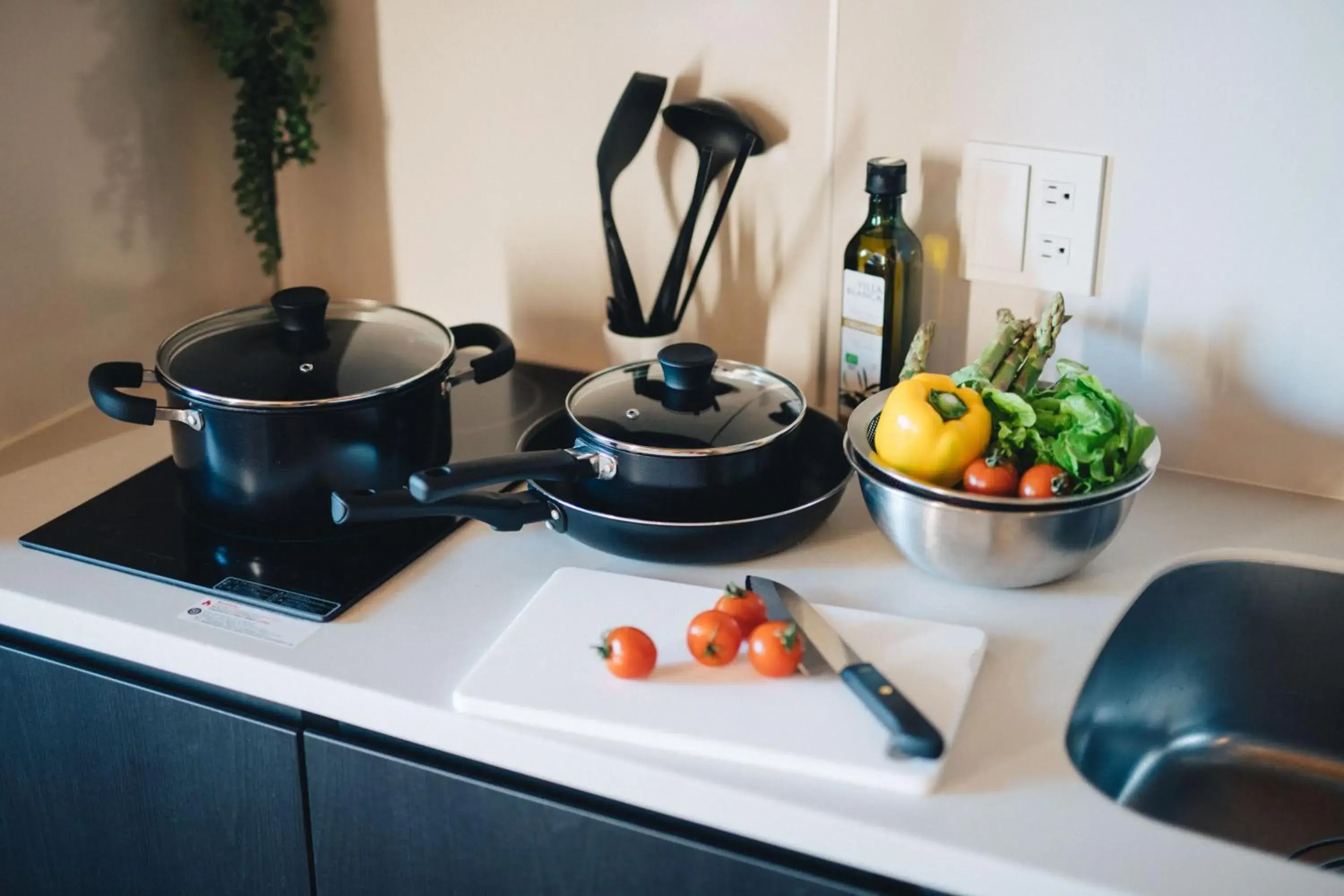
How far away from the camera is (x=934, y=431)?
102 centimetres

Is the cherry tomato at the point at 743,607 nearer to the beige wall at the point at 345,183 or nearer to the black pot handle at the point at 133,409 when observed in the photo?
the black pot handle at the point at 133,409

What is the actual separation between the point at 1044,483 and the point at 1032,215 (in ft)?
1.05

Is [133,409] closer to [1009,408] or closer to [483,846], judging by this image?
[483,846]

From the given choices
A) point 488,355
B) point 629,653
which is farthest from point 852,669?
point 488,355

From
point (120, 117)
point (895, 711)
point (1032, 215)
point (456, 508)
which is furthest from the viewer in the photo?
point (120, 117)

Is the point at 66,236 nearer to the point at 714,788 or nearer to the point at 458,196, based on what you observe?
the point at 458,196

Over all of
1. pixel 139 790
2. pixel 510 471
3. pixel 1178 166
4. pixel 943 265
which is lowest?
pixel 139 790

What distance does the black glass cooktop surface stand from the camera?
108 cm

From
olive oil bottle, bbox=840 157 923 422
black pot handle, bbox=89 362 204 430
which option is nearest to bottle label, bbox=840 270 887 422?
olive oil bottle, bbox=840 157 923 422

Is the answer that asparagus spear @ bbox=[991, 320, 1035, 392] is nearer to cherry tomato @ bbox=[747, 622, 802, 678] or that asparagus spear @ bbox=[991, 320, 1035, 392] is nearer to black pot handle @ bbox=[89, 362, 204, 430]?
cherry tomato @ bbox=[747, 622, 802, 678]

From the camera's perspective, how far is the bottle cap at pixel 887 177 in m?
1.17

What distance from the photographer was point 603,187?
1.35 m

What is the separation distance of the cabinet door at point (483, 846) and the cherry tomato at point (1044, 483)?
12.3 inches

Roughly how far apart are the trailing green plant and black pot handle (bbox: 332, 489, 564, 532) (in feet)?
1.82
